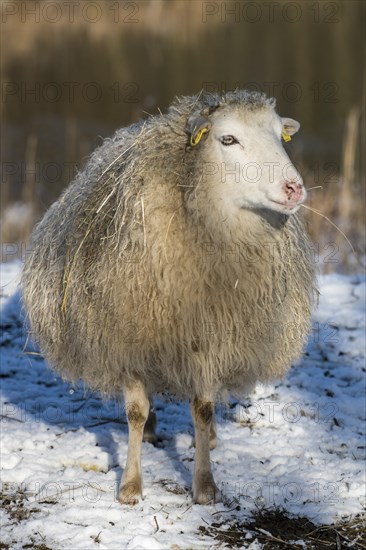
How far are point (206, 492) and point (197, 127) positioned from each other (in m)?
1.72

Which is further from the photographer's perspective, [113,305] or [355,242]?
[355,242]

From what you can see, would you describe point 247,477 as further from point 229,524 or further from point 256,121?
point 256,121

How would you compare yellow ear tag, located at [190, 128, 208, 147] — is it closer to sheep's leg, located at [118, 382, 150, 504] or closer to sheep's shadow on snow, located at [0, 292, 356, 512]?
sheep's leg, located at [118, 382, 150, 504]

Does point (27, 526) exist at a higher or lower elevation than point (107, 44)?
lower

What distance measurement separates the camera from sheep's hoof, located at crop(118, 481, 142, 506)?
4270mm

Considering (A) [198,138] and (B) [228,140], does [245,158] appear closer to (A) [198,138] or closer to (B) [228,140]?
(B) [228,140]

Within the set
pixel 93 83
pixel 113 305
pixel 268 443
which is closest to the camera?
pixel 113 305

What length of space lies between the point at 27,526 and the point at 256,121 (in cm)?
205

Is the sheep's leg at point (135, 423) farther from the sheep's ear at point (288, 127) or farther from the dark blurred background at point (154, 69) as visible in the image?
the dark blurred background at point (154, 69)

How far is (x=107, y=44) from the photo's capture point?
88.8ft

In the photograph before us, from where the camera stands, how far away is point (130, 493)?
169 inches

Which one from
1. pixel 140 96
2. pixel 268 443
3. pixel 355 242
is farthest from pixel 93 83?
pixel 268 443

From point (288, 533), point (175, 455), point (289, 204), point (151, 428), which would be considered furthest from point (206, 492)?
point (289, 204)

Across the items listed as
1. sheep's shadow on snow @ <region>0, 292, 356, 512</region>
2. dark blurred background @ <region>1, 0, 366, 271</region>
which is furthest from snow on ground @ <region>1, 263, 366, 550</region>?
dark blurred background @ <region>1, 0, 366, 271</region>
